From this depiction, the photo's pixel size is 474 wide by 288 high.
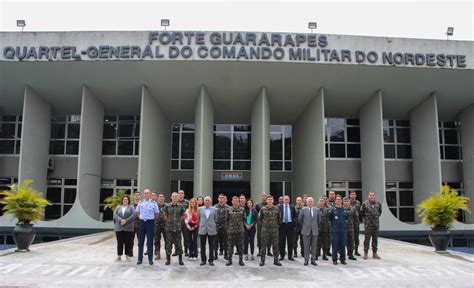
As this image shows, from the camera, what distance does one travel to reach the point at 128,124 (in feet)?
73.7

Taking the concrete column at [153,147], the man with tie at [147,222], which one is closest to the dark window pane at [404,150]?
the concrete column at [153,147]

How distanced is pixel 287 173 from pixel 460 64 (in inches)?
408

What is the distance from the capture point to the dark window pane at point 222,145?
23078mm

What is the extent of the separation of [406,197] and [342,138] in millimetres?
4727

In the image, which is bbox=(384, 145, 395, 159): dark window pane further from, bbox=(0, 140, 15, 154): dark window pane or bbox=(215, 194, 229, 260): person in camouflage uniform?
bbox=(0, 140, 15, 154): dark window pane

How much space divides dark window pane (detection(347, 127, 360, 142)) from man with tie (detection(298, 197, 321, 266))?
14.5 m

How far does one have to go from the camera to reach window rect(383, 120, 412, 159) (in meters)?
22.3

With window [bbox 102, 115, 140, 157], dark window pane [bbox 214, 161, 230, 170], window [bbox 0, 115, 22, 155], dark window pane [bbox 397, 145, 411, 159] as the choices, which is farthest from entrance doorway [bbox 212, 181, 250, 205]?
window [bbox 0, 115, 22, 155]

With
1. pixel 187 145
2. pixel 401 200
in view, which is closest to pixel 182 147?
pixel 187 145

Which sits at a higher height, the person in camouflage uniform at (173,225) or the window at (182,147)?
the window at (182,147)

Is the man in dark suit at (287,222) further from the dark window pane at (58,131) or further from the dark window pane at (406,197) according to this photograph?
the dark window pane at (58,131)

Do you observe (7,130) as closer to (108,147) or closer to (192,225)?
(108,147)

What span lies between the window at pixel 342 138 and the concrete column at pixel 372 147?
1.41m

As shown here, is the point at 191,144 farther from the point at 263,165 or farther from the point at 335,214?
the point at 335,214
